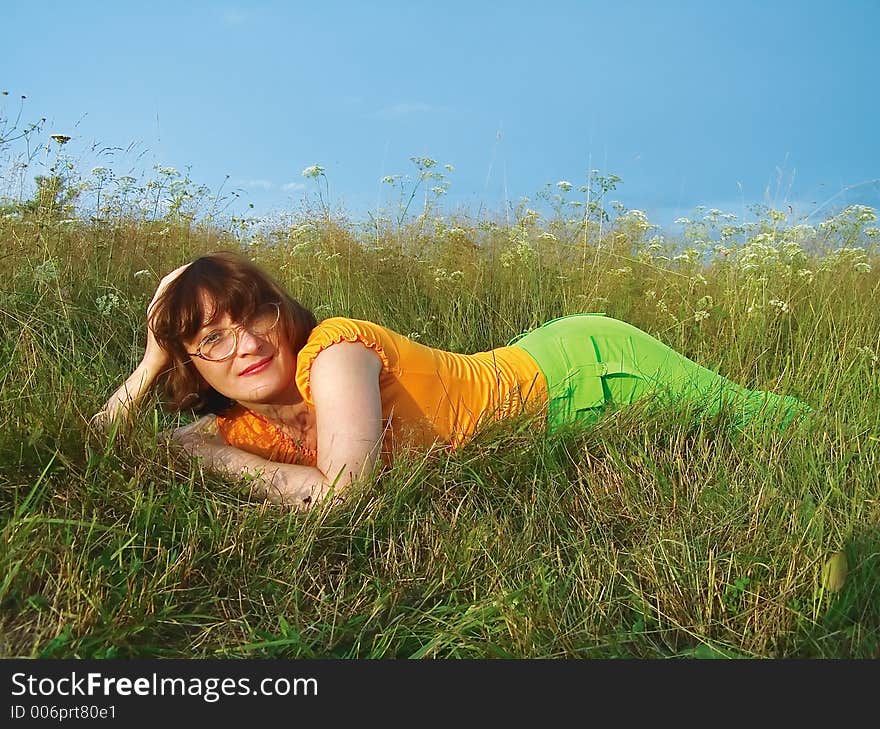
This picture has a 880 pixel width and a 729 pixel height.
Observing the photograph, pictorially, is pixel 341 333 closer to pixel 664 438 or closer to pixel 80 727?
pixel 664 438

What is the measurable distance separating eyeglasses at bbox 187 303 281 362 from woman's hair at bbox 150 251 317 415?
0.02 metres

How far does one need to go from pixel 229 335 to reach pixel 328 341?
333 mm

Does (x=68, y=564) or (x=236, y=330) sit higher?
(x=236, y=330)

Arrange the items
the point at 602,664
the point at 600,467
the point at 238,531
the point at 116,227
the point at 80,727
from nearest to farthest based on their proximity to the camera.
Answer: the point at 80,727, the point at 602,664, the point at 238,531, the point at 600,467, the point at 116,227

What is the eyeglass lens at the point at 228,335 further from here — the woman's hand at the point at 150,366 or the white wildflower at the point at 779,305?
the white wildflower at the point at 779,305

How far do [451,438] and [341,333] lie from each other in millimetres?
536

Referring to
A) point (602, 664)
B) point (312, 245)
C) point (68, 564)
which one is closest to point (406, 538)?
point (602, 664)

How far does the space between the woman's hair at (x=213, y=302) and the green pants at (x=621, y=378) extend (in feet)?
3.11

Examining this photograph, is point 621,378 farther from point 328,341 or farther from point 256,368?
point 256,368

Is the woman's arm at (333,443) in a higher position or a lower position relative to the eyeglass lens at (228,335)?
lower

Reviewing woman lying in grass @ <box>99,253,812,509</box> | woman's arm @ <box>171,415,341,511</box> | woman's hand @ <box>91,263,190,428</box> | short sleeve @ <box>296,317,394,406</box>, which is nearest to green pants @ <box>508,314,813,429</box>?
woman lying in grass @ <box>99,253,812,509</box>

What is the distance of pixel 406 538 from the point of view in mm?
2336

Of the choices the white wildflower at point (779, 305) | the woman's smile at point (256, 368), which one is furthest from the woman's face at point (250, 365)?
the white wildflower at point (779, 305)

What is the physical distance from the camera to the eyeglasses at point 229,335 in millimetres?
2686
